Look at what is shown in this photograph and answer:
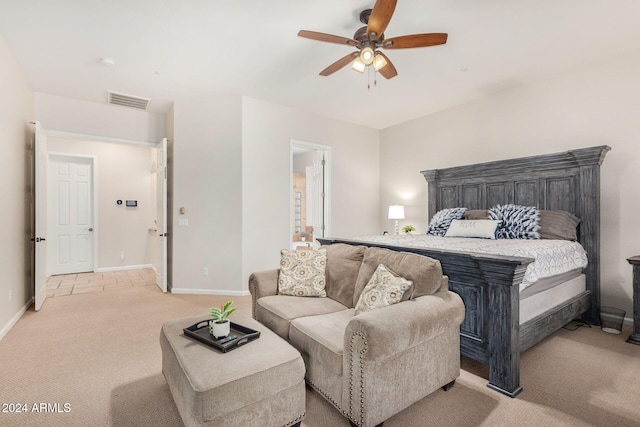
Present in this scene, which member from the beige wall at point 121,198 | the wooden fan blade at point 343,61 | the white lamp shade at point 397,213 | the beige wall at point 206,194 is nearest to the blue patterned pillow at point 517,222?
the white lamp shade at point 397,213

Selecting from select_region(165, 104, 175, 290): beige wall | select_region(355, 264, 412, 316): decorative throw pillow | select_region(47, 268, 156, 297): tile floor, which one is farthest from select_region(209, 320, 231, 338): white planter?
select_region(47, 268, 156, 297): tile floor

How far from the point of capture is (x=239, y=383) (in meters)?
1.42

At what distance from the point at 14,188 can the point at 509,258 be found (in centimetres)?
469

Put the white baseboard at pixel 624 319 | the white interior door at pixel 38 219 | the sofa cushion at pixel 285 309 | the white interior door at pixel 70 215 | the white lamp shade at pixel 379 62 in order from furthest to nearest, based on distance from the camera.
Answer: the white interior door at pixel 70 215 → the white interior door at pixel 38 219 → the white baseboard at pixel 624 319 → the white lamp shade at pixel 379 62 → the sofa cushion at pixel 285 309

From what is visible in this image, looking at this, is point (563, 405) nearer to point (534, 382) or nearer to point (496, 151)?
point (534, 382)

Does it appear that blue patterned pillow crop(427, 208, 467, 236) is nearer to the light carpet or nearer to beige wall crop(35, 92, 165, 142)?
the light carpet

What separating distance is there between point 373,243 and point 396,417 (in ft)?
5.15

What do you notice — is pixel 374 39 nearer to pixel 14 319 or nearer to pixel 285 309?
pixel 285 309

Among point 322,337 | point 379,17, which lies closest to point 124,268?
point 322,337

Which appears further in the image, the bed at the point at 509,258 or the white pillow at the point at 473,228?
the white pillow at the point at 473,228

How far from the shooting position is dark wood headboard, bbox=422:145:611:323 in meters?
3.30

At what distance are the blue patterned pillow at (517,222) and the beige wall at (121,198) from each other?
6163mm

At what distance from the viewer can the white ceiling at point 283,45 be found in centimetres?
254

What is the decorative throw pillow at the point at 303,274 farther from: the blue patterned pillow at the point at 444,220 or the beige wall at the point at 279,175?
the blue patterned pillow at the point at 444,220
